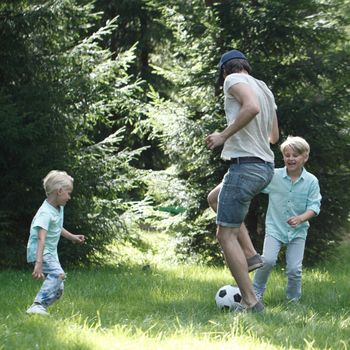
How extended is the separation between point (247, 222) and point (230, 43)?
3013mm

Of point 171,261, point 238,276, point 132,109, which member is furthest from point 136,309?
point 132,109

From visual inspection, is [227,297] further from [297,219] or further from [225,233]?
[297,219]

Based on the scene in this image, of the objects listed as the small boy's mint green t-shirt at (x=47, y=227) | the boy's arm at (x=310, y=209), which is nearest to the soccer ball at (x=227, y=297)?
the boy's arm at (x=310, y=209)

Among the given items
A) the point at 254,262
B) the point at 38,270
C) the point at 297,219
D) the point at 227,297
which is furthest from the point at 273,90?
the point at 38,270

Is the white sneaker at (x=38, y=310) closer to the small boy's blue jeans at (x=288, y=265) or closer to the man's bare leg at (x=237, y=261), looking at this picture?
the man's bare leg at (x=237, y=261)

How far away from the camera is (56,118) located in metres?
10.2

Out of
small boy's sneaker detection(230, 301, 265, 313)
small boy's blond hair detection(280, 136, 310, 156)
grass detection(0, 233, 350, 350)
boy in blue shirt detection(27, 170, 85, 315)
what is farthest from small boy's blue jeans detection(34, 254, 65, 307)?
small boy's blond hair detection(280, 136, 310, 156)

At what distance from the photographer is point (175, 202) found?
11.0 meters

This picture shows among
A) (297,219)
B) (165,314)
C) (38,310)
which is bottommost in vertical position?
(165,314)

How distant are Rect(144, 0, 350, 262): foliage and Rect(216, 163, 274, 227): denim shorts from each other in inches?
176

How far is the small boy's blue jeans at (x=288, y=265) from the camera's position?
654 cm

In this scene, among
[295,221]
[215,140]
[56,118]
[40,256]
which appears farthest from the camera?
[56,118]

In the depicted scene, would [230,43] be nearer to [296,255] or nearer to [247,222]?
[247,222]

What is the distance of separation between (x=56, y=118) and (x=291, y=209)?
481cm
